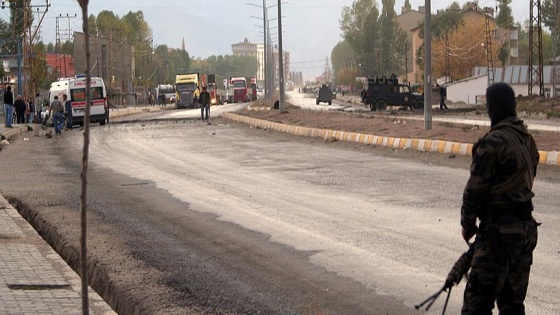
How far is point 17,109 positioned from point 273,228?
42836mm

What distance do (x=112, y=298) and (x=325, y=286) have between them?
1.86 metres

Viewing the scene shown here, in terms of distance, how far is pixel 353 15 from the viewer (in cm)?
18262

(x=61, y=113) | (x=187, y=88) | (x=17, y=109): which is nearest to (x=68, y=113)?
(x=61, y=113)

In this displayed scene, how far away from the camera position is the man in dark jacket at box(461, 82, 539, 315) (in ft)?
19.5

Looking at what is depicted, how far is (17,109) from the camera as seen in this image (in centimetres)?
5338

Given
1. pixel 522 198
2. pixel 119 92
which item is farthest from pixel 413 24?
pixel 522 198

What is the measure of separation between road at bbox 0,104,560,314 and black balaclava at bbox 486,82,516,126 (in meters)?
2.23

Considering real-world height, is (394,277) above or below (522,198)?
below

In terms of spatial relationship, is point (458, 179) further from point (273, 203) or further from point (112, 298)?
point (112, 298)

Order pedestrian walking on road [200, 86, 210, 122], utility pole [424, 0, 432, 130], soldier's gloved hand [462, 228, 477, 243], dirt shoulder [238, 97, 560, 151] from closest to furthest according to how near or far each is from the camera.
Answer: soldier's gloved hand [462, 228, 477, 243], dirt shoulder [238, 97, 560, 151], utility pole [424, 0, 432, 130], pedestrian walking on road [200, 86, 210, 122]

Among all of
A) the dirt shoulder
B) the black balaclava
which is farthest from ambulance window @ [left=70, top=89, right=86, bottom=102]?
the black balaclava

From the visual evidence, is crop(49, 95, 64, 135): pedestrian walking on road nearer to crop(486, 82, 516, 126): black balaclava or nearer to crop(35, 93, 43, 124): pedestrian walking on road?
crop(35, 93, 43, 124): pedestrian walking on road

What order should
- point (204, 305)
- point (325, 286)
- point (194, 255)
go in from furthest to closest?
point (194, 255) < point (325, 286) < point (204, 305)

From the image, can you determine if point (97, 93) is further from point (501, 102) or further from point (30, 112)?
point (501, 102)
